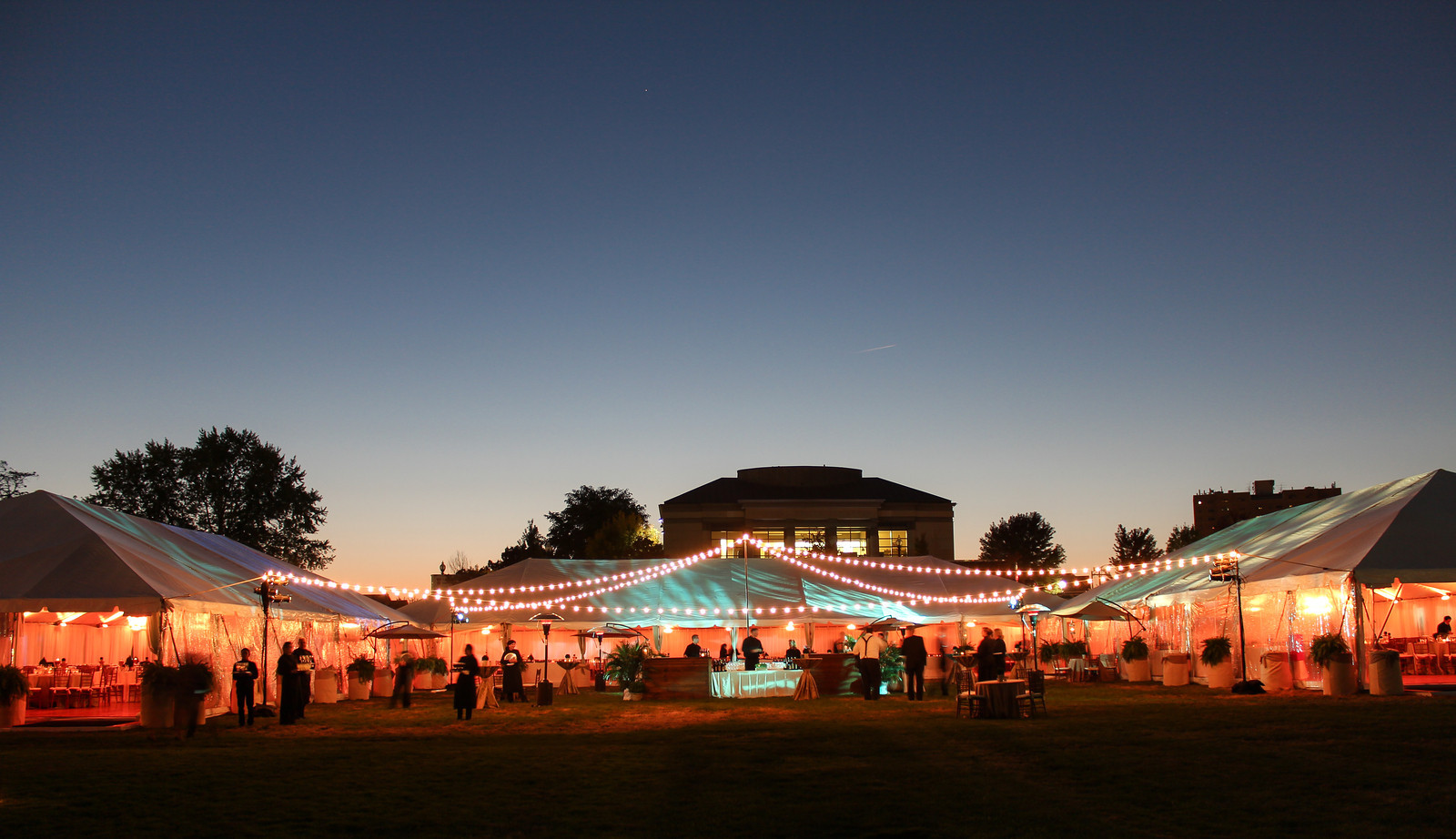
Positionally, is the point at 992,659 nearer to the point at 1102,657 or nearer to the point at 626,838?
the point at 626,838

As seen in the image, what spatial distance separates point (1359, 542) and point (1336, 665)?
10.5 feet

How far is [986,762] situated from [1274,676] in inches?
470

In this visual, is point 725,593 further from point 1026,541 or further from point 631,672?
point 1026,541

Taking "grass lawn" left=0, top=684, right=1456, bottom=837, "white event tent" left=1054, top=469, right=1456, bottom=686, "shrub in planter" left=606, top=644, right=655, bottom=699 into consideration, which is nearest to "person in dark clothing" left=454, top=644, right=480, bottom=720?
"grass lawn" left=0, top=684, right=1456, bottom=837

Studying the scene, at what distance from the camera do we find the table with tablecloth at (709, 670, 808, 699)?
23797 mm

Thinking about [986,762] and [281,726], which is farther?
[281,726]

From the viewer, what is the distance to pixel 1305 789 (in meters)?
8.34

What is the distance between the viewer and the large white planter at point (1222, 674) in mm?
21234

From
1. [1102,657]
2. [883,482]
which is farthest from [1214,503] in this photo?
[1102,657]

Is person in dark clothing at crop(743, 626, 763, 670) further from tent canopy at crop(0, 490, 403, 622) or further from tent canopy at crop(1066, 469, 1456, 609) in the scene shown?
tent canopy at crop(1066, 469, 1456, 609)

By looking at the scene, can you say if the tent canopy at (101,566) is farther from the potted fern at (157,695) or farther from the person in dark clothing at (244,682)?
the potted fern at (157,695)

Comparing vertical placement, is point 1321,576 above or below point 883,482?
below

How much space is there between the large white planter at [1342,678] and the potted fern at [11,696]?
65.9 ft

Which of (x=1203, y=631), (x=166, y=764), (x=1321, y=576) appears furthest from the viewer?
(x=1203, y=631)
